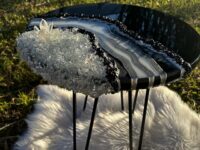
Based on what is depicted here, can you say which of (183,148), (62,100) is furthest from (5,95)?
(183,148)

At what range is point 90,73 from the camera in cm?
166

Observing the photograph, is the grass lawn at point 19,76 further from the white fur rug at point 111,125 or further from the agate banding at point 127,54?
the agate banding at point 127,54

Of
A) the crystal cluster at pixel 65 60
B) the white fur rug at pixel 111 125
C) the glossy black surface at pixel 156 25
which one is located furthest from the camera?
the white fur rug at pixel 111 125

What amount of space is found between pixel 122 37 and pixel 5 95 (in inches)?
43.6

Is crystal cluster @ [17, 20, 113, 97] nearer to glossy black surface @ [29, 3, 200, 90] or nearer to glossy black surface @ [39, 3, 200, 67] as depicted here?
Answer: glossy black surface @ [29, 3, 200, 90]

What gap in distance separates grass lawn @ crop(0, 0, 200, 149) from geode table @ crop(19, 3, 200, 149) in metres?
0.61

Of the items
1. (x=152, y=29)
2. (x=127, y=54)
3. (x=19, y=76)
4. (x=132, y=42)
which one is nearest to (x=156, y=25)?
(x=152, y=29)

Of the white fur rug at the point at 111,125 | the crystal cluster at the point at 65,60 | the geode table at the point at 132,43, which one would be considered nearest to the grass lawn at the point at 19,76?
the white fur rug at the point at 111,125

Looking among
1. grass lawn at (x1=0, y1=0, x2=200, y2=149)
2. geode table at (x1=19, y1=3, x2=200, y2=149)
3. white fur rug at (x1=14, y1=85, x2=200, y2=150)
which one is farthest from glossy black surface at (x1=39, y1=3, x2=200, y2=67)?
grass lawn at (x1=0, y1=0, x2=200, y2=149)

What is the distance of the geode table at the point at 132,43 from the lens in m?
1.75

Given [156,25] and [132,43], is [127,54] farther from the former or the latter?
[156,25]

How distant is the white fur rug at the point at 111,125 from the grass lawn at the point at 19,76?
5.9 inches

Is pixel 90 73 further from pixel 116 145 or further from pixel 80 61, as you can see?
pixel 116 145

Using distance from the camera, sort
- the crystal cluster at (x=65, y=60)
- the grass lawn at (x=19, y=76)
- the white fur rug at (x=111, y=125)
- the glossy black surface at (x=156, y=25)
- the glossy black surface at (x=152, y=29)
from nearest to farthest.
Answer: the crystal cluster at (x=65, y=60), the glossy black surface at (x=152, y=29), the glossy black surface at (x=156, y=25), the white fur rug at (x=111, y=125), the grass lawn at (x=19, y=76)
